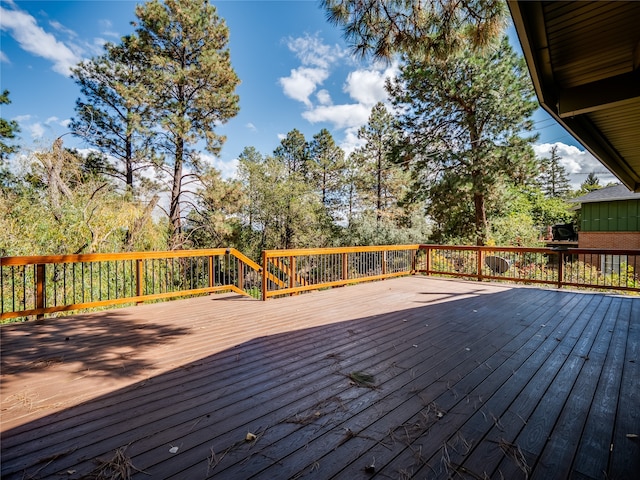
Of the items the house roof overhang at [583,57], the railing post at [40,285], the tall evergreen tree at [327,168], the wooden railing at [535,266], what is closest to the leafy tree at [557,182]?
the tall evergreen tree at [327,168]

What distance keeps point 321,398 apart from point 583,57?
3281mm

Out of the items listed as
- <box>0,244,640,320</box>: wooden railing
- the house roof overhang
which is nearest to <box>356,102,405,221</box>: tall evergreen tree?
<box>0,244,640,320</box>: wooden railing

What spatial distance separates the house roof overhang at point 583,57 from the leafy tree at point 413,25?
46.1 inches

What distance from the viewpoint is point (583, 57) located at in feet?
7.80

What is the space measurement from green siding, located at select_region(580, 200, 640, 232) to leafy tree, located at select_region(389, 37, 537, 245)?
6629mm

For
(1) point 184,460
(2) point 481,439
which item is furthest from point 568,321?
(1) point 184,460

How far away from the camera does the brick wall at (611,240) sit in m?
13.8

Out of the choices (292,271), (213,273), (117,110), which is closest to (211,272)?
(213,273)

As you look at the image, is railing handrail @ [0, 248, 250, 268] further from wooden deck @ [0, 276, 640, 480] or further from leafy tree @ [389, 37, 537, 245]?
leafy tree @ [389, 37, 537, 245]

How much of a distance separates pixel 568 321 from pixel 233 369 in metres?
4.33

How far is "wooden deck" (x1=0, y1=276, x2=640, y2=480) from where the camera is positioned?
4.93 ft

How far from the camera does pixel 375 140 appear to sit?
64.5 feet

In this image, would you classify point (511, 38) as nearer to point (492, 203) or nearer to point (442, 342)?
point (492, 203)

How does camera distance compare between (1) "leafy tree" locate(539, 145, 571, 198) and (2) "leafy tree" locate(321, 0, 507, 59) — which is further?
(1) "leafy tree" locate(539, 145, 571, 198)
